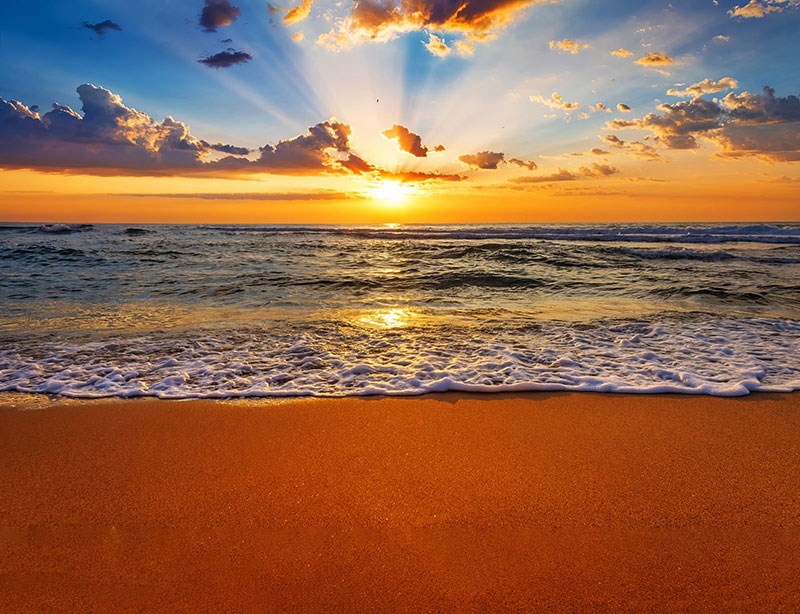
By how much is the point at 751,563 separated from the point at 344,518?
81.8 inches

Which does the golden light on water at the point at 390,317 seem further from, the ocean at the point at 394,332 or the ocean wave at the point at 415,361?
the ocean wave at the point at 415,361

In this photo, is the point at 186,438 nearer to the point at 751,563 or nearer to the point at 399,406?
the point at 399,406

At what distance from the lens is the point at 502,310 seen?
8867 millimetres

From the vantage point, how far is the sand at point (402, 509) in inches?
82.8

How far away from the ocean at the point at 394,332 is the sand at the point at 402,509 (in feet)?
2.37

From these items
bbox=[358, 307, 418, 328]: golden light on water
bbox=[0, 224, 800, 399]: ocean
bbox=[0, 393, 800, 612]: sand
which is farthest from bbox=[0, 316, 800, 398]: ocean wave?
bbox=[0, 393, 800, 612]: sand

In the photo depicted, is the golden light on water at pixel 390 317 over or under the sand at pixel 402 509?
over

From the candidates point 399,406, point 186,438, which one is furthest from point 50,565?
point 399,406

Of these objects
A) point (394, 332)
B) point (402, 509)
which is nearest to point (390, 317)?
point (394, 332)

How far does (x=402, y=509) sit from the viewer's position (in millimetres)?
2674

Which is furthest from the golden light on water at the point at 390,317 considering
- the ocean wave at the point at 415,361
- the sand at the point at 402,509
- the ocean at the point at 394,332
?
the sand at the point at 402,509

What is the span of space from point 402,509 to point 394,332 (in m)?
4.42

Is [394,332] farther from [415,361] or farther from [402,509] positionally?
[402,509]

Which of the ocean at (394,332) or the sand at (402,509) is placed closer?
the sand at (402,509)
